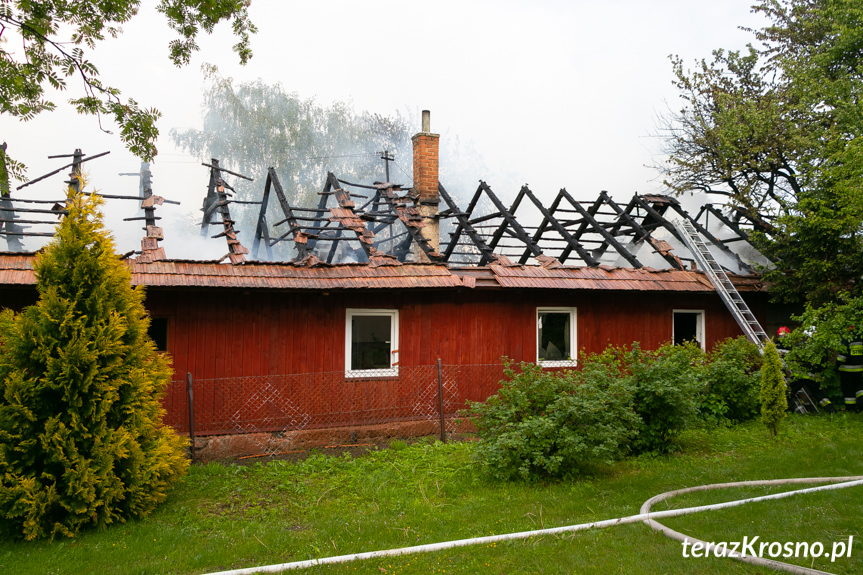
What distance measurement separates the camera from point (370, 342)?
11.8 meters

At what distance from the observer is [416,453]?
32.1 feet

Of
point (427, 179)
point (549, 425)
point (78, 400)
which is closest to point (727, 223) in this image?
point (427, 179)

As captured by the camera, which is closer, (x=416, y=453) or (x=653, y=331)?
(x=416, y=453)

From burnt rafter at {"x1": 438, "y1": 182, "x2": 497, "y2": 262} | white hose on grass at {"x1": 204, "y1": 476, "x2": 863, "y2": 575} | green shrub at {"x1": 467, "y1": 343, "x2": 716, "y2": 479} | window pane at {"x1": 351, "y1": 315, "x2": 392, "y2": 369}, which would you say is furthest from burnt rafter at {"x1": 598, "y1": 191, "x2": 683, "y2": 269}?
white hose on grass at {"x1": 204, "y1": 476, "x2": 863, "y2": 575}

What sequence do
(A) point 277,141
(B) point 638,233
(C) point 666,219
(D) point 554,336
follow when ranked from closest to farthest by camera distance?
(D) point 554,336 → (B) point 638,233 → (C) point 666,219 → (A) point 277,141

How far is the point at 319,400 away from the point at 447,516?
4.83 m

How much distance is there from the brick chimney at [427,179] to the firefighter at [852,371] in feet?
33.5

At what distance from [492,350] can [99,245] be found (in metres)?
7.54

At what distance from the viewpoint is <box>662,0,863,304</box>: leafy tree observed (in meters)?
13.2

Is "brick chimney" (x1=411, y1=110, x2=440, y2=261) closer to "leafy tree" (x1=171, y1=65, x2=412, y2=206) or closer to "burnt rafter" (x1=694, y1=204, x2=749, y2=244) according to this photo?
"burnt rafter" (x1=694, y1=204, x2=749, y2=244)

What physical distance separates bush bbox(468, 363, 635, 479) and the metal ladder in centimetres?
535

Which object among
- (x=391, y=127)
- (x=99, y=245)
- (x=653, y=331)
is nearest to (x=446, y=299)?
(x=653, y=331)

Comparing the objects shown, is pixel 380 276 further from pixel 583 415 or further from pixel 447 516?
pixel 447 516

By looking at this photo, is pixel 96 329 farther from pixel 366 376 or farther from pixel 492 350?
pixel 492 350
